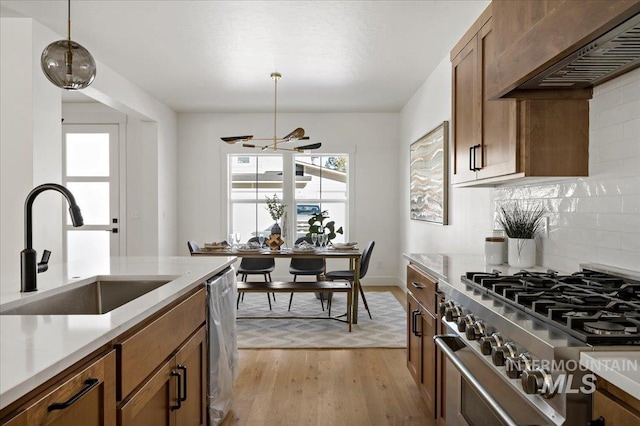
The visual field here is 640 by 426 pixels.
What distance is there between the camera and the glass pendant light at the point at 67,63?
2186 mm

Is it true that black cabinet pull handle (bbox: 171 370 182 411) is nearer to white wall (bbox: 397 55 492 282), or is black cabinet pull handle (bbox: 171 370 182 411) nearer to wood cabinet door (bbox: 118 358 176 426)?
wood cabinet door (bbox: 118 358 176 426)

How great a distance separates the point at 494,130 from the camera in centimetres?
239

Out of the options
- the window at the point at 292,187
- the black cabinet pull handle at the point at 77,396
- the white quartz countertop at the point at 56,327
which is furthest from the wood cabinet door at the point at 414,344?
the window at the point at 292,187

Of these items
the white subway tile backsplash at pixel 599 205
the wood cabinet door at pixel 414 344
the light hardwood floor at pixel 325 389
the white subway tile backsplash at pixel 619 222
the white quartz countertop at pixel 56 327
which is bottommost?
the light hardwood floor at pixel 325 389

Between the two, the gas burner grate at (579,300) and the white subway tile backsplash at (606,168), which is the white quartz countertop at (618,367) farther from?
the white subway tile backsplash at (606,168)

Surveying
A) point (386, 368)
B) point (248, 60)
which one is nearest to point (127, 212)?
point (248, 60)

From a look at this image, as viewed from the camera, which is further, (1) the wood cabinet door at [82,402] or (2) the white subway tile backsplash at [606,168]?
(2) the white subway tile backsplash at [606,168]

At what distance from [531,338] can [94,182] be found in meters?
6.72

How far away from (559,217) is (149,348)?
6.70 feet

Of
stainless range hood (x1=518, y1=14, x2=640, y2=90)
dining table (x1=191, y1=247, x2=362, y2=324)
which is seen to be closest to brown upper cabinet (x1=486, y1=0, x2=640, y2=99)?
stainless range hood (x1=518, y1=14, x2=640, y2=90)

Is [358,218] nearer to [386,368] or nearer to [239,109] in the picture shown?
[239,109]

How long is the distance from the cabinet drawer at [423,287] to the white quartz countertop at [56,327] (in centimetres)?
114

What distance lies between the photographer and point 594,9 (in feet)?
4.11

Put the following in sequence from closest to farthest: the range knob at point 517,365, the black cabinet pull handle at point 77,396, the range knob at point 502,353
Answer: the black cabinet pull handle at point 77,396 < the range knob at point 517,365 < the range knob at point 502,353
